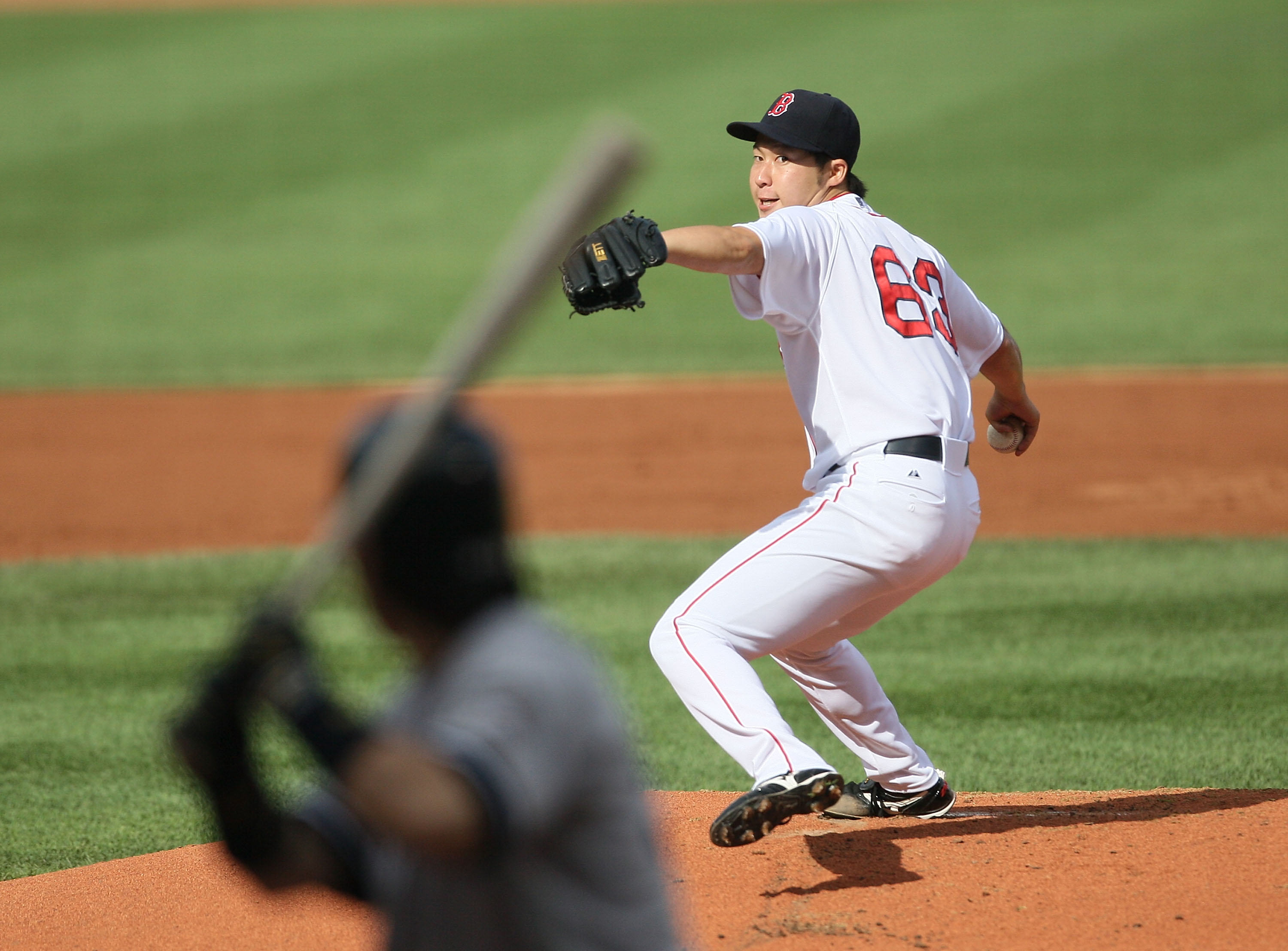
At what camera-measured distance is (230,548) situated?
9.02 metres

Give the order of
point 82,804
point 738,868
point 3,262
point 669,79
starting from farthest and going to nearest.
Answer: point 669,79 → point 3,262 → point 82,804 → point 738,868

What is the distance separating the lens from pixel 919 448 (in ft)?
13.4

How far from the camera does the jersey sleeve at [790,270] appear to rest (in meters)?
3.94

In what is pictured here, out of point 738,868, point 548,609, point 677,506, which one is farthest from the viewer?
point 677,506

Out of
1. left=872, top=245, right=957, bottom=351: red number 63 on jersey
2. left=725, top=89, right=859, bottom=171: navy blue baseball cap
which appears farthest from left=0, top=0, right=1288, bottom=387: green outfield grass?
left=872, top=245, right=957, bottom=351: red number 63 on jersey

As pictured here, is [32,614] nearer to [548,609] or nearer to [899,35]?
[548,609]

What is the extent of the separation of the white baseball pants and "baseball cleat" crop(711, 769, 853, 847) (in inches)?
1.6

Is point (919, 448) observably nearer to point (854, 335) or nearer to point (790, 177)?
point (854, 335)

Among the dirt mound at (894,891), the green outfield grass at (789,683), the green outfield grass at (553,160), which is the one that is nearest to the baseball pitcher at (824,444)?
the dirt mound at (894,891)

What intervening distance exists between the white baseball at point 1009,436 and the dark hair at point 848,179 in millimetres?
877

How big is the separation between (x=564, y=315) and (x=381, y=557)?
48.5ft

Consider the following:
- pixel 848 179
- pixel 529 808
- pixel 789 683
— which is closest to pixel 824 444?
pixel 848 179

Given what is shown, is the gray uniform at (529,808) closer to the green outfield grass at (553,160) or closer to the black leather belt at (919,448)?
the black leather belt at (919,448)

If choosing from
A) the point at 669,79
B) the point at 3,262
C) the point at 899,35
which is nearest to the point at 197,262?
the point at 3,262
